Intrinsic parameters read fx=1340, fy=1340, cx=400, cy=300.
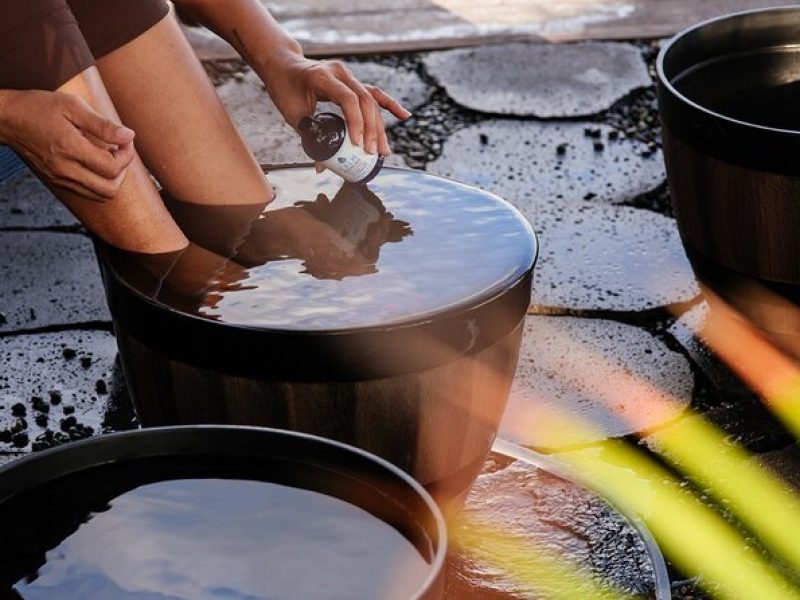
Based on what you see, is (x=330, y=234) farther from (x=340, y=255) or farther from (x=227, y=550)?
(x=227, y=550)

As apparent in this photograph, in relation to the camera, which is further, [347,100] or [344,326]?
[347,100]

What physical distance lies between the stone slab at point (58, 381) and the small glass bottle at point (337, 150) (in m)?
1.00

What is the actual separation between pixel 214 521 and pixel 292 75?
141cm

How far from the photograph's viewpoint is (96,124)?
2.14 metres

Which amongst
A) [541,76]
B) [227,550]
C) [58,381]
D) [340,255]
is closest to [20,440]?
[58,381]

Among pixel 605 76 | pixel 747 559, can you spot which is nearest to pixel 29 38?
pixel 747 559

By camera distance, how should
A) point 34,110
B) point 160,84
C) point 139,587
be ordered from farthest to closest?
point 160,84
point 34,110
point 139,587

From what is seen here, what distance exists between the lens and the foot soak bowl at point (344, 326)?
2.10 meters

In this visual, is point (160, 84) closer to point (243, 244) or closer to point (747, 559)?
point (243, 244)

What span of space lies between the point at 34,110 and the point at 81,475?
829 millimetres

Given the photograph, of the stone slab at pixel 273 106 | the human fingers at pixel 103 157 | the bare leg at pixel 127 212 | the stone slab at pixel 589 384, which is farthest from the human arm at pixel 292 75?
the stone slab at pixel 273 106

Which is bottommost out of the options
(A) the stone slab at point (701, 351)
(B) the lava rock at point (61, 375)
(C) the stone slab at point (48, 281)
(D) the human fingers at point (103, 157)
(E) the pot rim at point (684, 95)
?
(A) the stone slab at point (701, 351)

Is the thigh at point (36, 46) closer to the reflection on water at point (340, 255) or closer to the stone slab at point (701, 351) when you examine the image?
the reflection on water at point (340, 255)

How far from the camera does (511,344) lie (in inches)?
91.0
